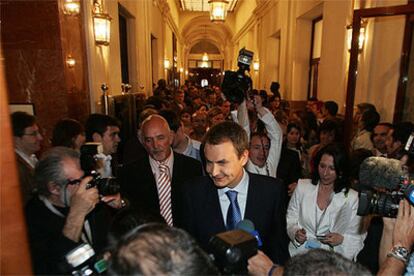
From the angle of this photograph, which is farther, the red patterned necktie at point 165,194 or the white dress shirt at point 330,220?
the red patterned necktie at point 165,194

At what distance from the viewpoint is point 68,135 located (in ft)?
9.56

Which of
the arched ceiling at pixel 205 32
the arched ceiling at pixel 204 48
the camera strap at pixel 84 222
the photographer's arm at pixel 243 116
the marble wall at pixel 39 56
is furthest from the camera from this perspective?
the arched ceiling at pixel 204 48

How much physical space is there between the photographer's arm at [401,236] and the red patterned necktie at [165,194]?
4.91 ft

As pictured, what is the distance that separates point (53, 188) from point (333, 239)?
180cm

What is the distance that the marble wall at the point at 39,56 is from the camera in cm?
332

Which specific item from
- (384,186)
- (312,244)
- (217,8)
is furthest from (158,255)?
(217,8)

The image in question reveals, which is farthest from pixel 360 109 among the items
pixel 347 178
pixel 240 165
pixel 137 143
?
pixel 240 165

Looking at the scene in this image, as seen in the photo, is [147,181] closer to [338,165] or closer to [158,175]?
[158,175]

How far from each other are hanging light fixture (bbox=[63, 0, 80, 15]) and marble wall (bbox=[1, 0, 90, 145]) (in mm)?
94

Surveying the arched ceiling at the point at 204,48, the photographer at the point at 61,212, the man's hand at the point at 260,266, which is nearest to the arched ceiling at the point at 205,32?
the arched ceiling at the point at 204,48

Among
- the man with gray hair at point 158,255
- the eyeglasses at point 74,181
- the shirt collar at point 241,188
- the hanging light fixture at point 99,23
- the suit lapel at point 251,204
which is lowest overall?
the suit lapel at point 251,204

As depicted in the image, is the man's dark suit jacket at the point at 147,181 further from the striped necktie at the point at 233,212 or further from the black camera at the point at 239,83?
the black camera at the point at 239,83

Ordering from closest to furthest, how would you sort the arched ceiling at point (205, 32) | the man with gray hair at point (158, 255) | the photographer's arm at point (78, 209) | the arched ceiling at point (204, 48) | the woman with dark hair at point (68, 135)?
the man with gray hair at point (158, 255)
the photographer's arm at point (78, 209)
the woman with dark hair at point (68, 135)
the arched ceiling at point (205, 32)
the arched ceiling at point (204, 48)

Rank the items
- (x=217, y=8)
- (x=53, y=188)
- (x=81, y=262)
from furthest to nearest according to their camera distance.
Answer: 1. (x=217, y=8)
2. (x=53, y=188)
3. (x=81, y=262)
